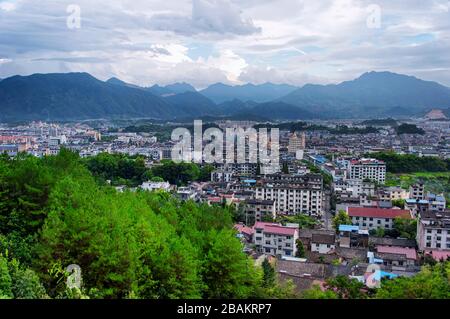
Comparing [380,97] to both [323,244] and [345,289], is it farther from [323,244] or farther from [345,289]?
[345,289]

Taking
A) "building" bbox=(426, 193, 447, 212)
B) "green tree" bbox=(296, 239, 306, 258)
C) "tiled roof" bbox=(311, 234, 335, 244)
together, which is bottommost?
"green tree" bbox=(296, 239, 306, 258)

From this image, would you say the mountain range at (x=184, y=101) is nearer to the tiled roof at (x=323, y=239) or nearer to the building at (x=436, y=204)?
the building at (x=436, y=204)

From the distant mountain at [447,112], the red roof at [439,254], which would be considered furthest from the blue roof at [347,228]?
the distant mountain at [447,112]

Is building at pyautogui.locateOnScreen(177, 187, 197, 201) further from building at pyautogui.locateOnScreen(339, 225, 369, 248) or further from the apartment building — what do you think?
building at pyautogui.locateOnScreen(339, 225, 369, 248)

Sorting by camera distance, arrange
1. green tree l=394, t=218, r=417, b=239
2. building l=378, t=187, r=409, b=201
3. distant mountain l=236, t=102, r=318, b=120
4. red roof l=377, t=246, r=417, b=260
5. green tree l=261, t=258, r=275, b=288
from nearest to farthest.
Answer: green tree l=261, t=258, r=275, b=288 → red roof l=377, t=246, r=417, b=260 → green tree l=394, t=218, r=417, b=239 → building l=378, t=187, r=409, b=201 → distant mountain l=236, t=102, r=318, b=120

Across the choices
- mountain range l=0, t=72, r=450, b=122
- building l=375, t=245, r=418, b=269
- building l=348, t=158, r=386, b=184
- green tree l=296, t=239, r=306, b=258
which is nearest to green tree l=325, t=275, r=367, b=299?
building l=375, t=245, r=418, b=269

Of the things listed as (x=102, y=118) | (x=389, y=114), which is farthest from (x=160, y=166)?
(x=389, y=114)
